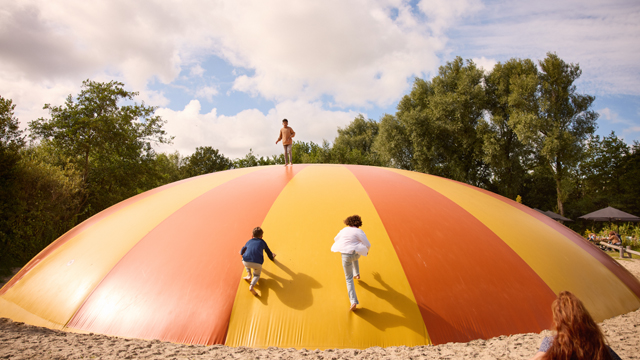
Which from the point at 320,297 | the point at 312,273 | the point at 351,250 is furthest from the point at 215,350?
the point at 351,250

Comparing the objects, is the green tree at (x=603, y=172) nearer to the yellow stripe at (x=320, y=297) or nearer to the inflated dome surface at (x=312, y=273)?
the inflated dome surface at (x=312, y=273)

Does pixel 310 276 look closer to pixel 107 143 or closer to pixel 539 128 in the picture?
pixel 107 143

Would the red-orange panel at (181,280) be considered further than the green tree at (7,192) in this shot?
No

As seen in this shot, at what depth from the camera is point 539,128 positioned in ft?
85.9

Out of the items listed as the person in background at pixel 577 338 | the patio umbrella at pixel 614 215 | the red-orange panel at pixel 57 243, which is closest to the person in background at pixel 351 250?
the person in background at pixel 577 338

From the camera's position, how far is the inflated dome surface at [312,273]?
4.29 m

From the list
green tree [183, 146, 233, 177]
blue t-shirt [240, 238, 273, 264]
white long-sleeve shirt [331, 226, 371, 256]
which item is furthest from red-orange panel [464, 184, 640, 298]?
green tree [183, 146, 233, 177]

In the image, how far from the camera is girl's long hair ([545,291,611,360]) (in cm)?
222

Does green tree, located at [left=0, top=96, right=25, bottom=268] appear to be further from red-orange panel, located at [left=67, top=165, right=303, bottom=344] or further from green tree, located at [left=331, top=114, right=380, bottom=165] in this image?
green tree, located at [left=331, top=114, right=380, bottom=165]

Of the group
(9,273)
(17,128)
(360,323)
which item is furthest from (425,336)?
(17,128)

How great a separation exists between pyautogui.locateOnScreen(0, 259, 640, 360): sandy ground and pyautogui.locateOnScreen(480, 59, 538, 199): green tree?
90.0ft

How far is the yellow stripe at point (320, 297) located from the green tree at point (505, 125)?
27.6 meters

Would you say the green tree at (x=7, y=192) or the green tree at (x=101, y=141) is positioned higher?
the green tree at (x=101, y=141)

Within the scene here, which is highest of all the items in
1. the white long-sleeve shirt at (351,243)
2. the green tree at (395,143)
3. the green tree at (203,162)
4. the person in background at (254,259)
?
the green tree at (203,162)
